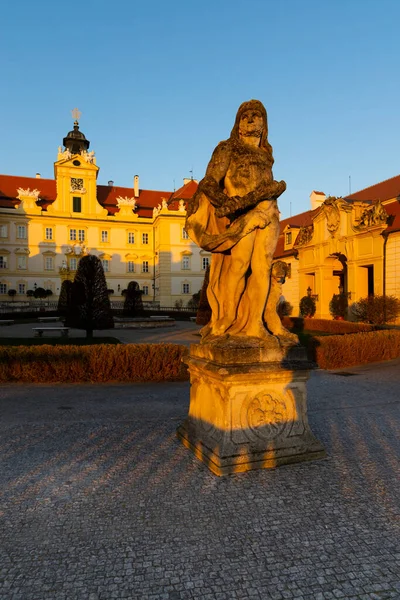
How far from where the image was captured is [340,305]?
26.8 meters

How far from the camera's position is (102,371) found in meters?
8.98

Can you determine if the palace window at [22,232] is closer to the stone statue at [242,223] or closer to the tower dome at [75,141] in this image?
→ the tower dome at [75,141]

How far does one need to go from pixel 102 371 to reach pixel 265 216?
6078mm

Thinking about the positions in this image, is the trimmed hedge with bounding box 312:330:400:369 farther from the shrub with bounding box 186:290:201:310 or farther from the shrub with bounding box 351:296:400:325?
the shrub with bounding box 186:290:201:310

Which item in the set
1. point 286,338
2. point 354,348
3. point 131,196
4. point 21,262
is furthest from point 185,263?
point 286,338

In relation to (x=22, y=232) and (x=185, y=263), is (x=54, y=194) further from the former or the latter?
(x=185, y=263)

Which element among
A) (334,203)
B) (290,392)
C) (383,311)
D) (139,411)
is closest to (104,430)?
(139,411)

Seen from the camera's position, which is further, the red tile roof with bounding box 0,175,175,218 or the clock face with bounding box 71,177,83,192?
the red tile roof with bounding box 0,175,175,218

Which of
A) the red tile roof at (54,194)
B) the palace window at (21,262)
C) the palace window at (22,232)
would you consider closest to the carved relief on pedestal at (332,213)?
the red tile roof at (54,194)

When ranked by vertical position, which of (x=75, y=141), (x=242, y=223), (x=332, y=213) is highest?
(x=75, y=141)

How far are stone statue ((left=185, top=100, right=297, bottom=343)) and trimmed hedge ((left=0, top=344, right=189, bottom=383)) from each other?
4444 millimetres

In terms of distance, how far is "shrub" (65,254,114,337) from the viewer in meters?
16.7

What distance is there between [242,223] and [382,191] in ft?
87.7

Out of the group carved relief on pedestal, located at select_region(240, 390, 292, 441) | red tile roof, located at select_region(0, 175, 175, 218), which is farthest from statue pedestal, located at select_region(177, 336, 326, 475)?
red tile roof, located at select_region(0, 175, 175, 218)
